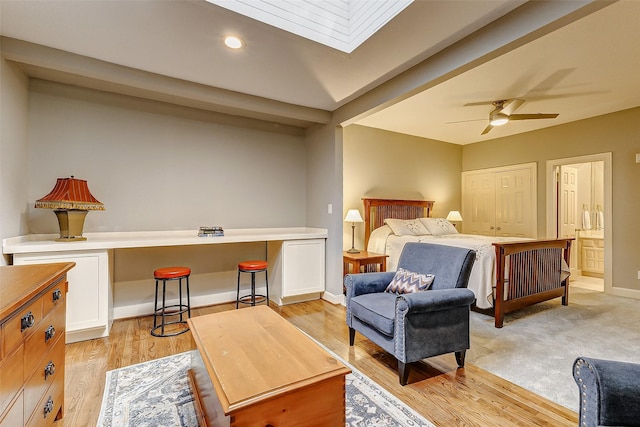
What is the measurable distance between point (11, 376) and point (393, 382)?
6.49 ft

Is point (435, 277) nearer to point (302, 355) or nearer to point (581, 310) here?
point (302, 355)

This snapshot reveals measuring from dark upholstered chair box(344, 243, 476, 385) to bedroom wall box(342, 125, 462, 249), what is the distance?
2228 mm

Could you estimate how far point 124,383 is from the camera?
202 centimetres

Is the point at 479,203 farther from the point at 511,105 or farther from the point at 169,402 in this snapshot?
the point at 169,402

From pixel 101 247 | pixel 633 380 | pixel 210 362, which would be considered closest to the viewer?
pixel 633 380

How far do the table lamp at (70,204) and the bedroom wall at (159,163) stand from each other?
401mm

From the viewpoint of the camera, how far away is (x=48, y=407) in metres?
1.41

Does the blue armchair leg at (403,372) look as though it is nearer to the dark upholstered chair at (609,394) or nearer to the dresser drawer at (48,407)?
the dark upholstered chair at (609,394)

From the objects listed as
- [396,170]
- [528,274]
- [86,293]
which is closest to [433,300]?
[528,274]

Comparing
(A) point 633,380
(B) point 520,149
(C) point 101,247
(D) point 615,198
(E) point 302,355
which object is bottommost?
(E) point 302,355

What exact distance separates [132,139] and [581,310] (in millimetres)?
5712

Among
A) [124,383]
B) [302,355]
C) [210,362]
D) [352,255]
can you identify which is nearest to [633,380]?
[302,355]

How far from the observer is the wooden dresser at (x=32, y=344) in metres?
1.02

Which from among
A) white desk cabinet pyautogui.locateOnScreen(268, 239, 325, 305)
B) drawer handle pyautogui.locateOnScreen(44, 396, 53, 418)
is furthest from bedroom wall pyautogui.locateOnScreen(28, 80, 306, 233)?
drawer handle pyautogui.locateOnScreen(44, 396, 53, 418)
